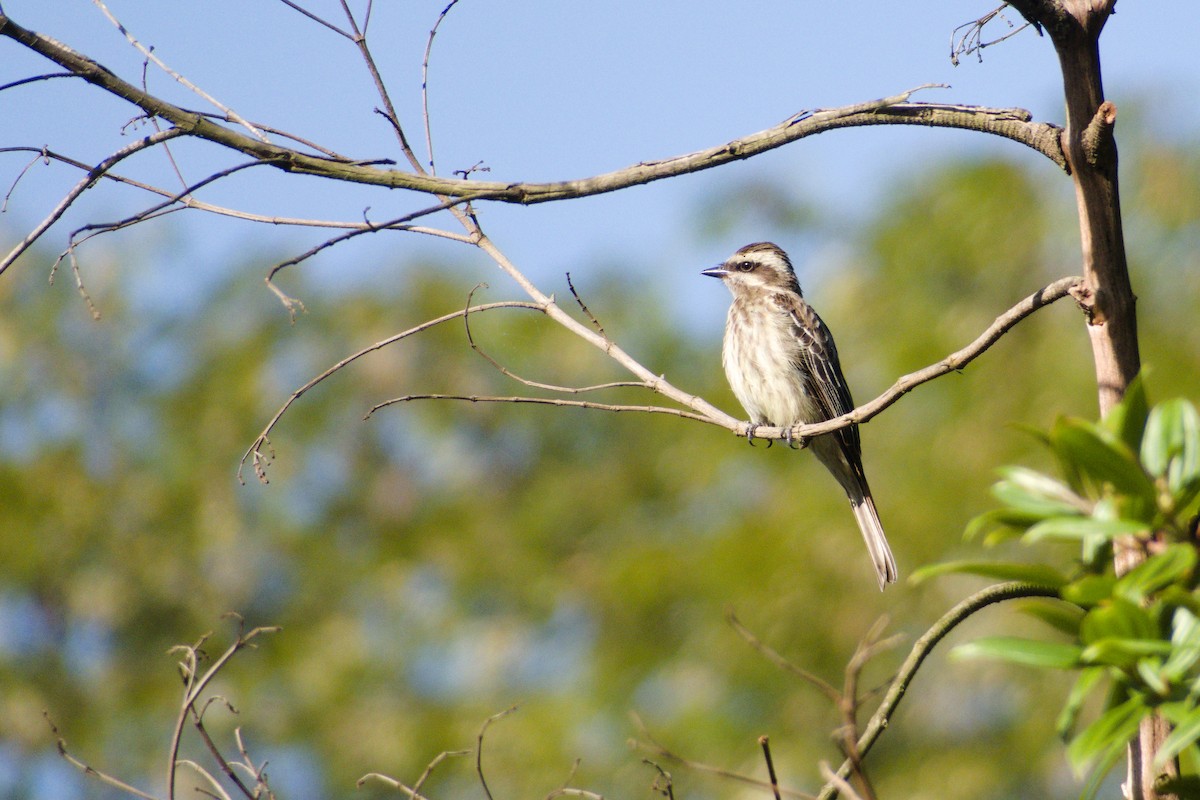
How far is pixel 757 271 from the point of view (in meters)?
9.13

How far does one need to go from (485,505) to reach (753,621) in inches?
473

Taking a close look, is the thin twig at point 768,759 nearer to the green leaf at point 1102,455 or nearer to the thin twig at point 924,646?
the thin twig at point 924,646

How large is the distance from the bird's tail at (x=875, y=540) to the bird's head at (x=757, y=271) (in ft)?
5.42

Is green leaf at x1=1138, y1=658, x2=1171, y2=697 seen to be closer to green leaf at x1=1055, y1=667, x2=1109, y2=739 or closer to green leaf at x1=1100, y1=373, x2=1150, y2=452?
green leaf at x1=1055, y1=667, x2=1109, y2=739

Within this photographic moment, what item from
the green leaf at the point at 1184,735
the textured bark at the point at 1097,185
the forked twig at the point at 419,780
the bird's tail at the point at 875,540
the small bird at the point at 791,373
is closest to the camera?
the green leaf at the point at 1184,735

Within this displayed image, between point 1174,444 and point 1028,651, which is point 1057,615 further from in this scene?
point 1174,444

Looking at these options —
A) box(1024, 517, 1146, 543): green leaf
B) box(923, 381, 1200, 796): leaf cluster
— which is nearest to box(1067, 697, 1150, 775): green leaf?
box(923, 381, 1200, 796): leaf cluster

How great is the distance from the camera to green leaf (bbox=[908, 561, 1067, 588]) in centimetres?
180

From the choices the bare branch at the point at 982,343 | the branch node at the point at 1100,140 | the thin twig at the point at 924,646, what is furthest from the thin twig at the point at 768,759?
the branch node at the point at 1100,140

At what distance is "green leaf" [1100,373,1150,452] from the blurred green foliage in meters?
13.4

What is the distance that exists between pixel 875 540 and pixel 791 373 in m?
1.22

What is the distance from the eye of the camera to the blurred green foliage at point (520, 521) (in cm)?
1750

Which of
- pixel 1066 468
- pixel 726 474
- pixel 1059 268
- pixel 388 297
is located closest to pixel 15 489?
pixel 388 297

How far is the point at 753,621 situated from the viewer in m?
18.0
